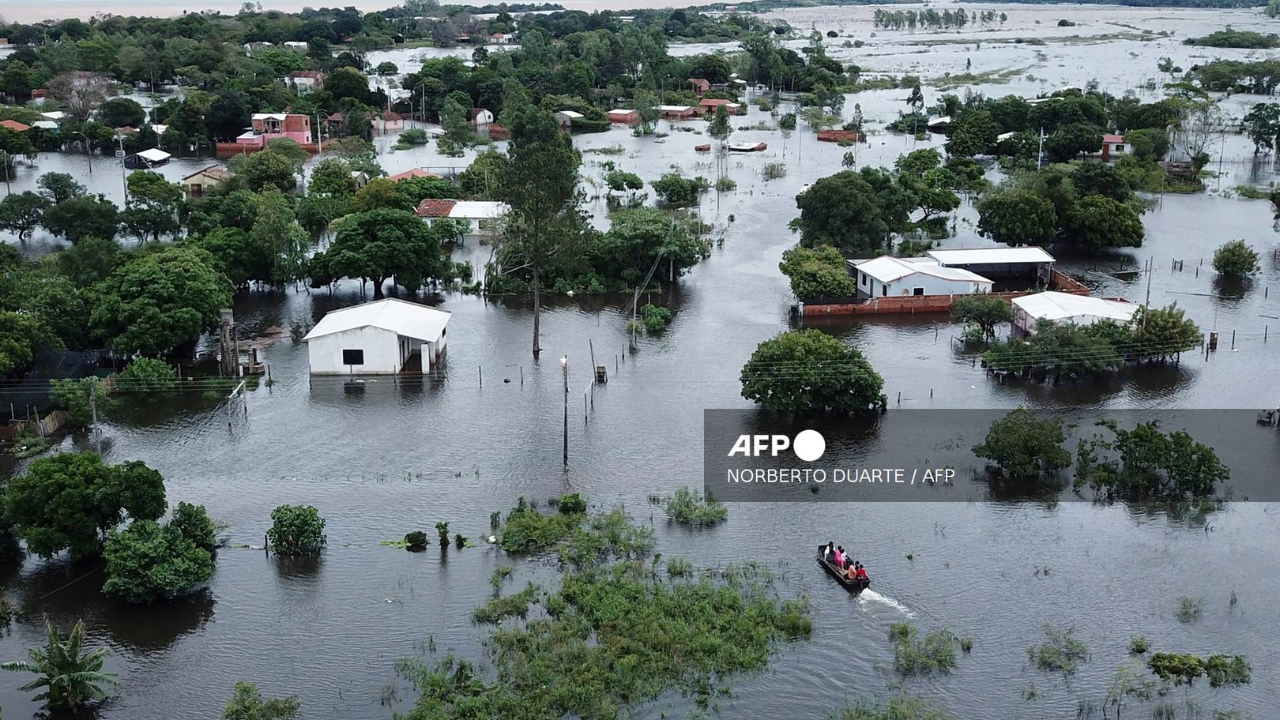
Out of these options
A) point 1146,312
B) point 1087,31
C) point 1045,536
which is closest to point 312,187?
point 1146,312

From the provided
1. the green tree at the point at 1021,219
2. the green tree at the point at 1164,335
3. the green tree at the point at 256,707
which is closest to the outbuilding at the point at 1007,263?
the green tree at the point at 1021,219

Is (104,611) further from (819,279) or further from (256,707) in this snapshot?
(819,279)

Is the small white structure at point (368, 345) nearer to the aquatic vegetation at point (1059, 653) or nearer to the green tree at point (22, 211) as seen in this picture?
the aquatic vegetation at point (1059, 653)

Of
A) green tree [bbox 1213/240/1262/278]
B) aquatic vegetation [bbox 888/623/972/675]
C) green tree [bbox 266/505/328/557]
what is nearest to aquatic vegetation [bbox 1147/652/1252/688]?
aquatic vegetation [bbox 888/623/972/675]

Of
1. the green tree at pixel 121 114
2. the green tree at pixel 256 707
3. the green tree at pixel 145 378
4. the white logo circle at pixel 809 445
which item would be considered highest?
the green tree at pixel 121 114

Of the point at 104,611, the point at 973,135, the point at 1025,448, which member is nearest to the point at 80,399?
the point at 104,611

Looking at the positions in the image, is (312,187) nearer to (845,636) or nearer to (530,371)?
(530,371)
